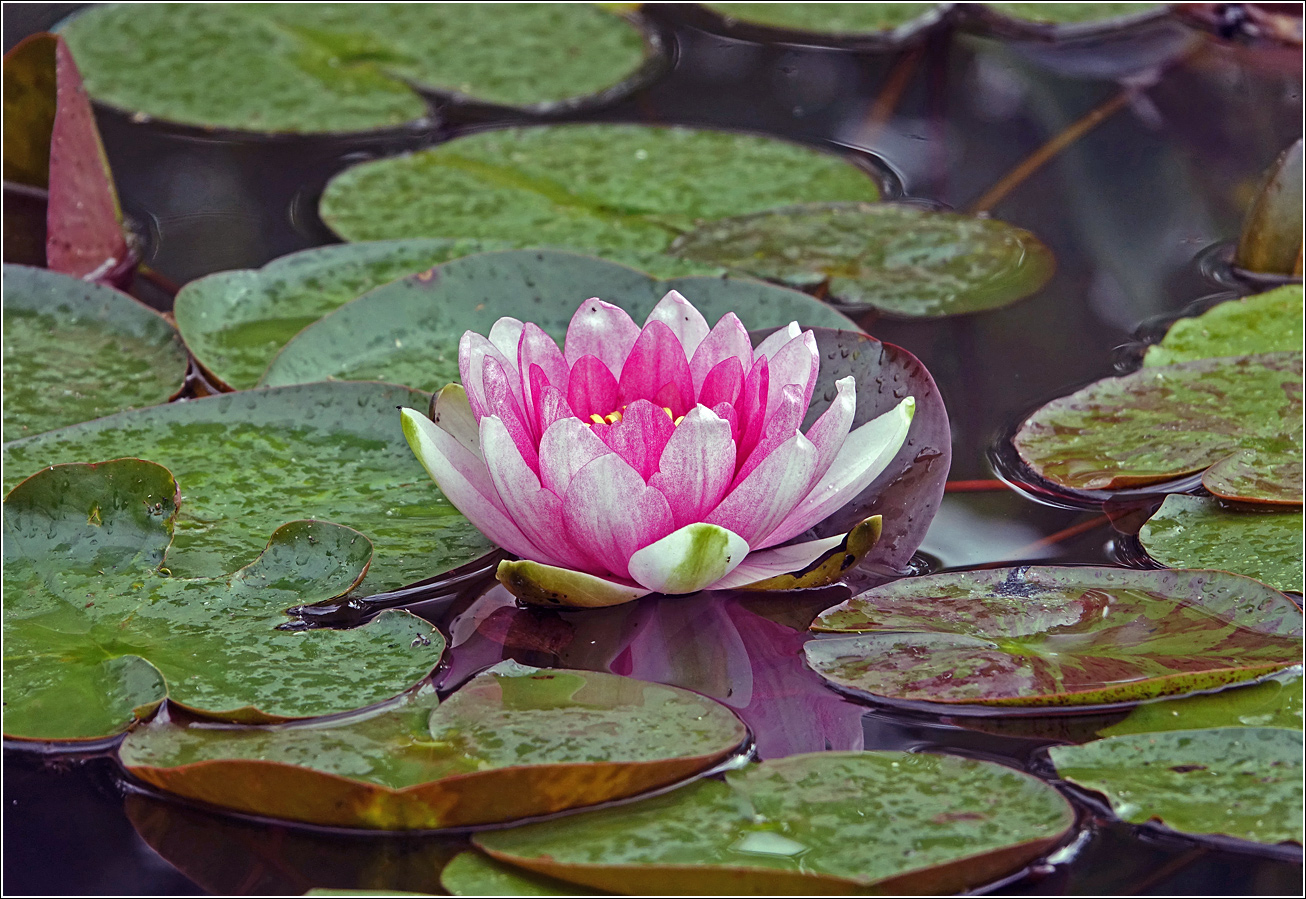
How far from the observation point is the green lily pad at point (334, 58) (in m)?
2.98

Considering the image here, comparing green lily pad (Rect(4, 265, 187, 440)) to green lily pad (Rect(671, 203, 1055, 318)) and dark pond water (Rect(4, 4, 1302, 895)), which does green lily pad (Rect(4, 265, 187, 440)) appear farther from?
green lily pad (Rect(671, 203, 1055, 318))

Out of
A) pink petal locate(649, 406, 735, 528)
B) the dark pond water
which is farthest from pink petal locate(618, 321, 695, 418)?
the dark pond water

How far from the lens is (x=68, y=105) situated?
222cm

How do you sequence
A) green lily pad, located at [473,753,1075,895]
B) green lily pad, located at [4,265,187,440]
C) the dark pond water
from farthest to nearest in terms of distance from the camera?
green lily pad, located at [4,265,187,440]
the dark pond water
green lily pad, located at [473,753,1075,895]

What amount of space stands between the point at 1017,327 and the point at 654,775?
136cm

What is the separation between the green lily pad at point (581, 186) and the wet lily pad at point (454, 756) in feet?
3.92

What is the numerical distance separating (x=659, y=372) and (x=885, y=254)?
3.18 ft

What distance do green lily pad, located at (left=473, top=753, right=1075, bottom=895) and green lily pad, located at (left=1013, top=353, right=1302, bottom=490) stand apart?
68 cm

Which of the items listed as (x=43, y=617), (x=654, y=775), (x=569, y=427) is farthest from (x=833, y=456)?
(x=43, y=617)

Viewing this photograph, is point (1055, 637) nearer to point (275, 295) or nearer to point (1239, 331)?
point (1239, 331)

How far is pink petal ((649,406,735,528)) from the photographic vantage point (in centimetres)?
137

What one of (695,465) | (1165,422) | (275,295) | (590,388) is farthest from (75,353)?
(1165,422)

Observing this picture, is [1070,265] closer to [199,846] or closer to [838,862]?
[838,862]

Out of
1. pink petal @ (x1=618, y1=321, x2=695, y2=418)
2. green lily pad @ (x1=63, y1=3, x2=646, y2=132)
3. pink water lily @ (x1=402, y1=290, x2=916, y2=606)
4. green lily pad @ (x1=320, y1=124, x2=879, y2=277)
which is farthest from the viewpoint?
green lily pad @ (x1=63, y1=3, x2=646, y2=132)
